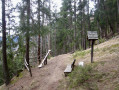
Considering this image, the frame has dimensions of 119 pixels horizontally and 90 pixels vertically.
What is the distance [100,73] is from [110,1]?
54.9ft

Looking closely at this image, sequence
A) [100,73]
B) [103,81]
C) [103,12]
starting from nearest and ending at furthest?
[103,81], [100,73], [103,12]

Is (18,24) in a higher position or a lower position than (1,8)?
lower

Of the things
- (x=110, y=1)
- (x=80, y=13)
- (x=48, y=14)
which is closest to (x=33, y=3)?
(x=48, y=14)

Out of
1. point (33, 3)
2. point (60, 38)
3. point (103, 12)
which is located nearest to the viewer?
point (33, 3)

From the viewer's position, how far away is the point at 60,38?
27.4 m

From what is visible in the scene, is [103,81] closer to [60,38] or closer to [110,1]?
[110,1]

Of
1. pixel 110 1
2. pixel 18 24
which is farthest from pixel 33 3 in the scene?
pixel 110 1

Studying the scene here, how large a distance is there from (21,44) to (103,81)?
741 centimetres

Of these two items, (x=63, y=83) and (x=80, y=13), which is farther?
(x=80, y=13)

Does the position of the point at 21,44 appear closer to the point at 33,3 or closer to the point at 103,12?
the point at 33,3

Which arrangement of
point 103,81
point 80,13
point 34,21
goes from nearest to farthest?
point 103,81
point 34,21
point 80,13

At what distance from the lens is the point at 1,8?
780 centimetres

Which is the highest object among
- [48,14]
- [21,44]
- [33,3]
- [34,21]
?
[33,3]

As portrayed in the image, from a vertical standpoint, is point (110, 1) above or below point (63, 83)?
above
